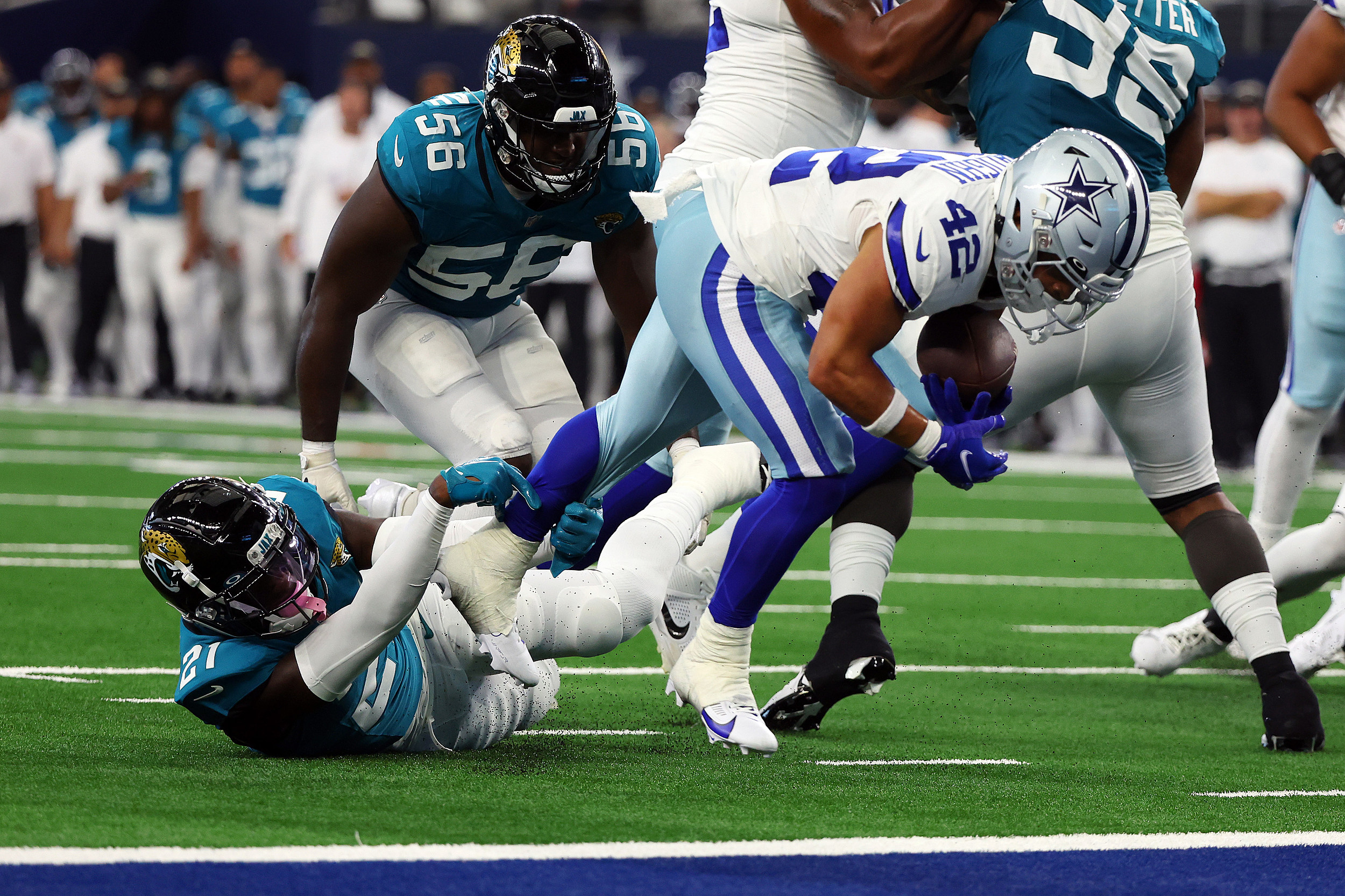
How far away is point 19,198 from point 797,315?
1211 centimetres

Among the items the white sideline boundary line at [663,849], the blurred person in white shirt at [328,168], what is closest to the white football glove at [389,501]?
the white sideline boundary line at [663,849]

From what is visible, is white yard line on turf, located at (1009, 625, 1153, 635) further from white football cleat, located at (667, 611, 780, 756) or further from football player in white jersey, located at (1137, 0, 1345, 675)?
white football cleat, located at (667, 611, 780, 756)

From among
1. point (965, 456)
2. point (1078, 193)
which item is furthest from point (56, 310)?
point (1078, 193)

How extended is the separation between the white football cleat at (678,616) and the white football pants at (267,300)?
969 cm

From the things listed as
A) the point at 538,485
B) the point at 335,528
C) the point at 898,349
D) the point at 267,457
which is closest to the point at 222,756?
the point at 335,528

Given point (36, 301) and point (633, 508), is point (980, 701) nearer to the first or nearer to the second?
point (633, 508)

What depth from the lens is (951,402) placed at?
11.9ft

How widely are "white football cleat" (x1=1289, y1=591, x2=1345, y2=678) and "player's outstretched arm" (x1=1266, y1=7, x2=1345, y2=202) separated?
4.18 feet

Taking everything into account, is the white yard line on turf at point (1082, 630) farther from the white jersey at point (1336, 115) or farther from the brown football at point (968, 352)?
the brown football at point (968, 352)

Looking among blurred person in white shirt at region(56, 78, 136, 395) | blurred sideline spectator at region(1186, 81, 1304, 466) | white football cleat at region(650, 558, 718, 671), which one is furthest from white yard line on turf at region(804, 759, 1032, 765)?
blurred person in white shirt at region(56, 78, 136, 395)

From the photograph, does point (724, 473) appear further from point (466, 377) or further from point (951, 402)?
point (951, 402)

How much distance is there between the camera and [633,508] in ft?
17.0

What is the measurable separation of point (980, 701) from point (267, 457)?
21.9 ft

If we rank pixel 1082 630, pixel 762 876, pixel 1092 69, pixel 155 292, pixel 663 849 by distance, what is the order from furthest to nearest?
pixel 155 292, pixel 1082 630, pixel 1092 69, pixel 663 849, pixel 762 876
